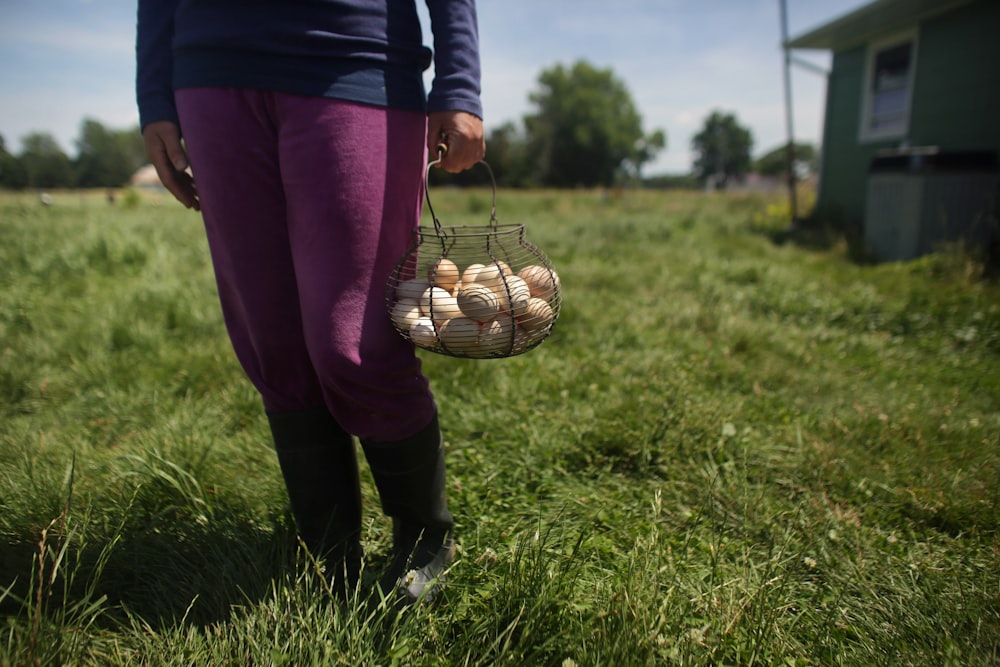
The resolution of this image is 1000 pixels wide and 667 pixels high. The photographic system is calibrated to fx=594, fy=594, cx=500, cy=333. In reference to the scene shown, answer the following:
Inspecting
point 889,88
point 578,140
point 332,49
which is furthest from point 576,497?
point 578,140

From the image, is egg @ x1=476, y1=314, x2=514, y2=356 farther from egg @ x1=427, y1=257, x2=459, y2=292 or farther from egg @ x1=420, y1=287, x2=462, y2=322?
egg @ x1=427, y1=257, x2=459, y2=292

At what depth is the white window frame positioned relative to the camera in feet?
26.9

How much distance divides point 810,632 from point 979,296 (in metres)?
A: 3.78

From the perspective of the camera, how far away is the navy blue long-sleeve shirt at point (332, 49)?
1.23m

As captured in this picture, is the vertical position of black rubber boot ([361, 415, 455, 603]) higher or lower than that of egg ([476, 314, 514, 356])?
lower

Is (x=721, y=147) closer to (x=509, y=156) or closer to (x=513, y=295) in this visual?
(x=509, y=156)

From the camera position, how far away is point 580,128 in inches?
2623

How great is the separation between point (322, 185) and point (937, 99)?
9242mm

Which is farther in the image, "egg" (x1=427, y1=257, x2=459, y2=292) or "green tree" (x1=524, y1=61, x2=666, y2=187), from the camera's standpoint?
"green tree" (x1=524, y1=61, x2=666, y2=187)

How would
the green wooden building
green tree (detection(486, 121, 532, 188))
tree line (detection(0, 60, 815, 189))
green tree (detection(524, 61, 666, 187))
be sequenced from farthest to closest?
1. green tree (detection(524, 61, 666, 187))
2. tree line (detection(0, 60, 815, 189))
3. green tree (detection(486, 121, 532, 188))
4. the green wooden building

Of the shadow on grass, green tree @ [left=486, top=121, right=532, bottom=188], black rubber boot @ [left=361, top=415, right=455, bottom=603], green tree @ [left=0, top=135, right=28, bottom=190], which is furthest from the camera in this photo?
green tree @ [left=486, top=121, right=532, bottom=188]

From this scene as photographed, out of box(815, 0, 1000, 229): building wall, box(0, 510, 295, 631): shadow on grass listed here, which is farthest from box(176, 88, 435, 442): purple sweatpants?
box(815, 0, 1000, 229): building wall

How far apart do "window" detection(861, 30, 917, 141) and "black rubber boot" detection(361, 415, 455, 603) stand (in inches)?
374

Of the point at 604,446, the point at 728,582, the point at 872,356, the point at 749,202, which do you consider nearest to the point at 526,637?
the point at 728,582
